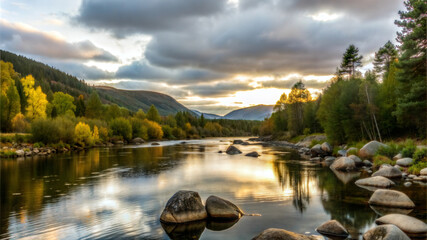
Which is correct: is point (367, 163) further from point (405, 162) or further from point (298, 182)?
point (298, 182)

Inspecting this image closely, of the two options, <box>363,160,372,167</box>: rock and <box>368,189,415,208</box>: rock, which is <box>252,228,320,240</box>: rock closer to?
<box>368,189,415,208</box>: rock

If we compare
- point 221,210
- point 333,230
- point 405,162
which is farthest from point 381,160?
point 221,210

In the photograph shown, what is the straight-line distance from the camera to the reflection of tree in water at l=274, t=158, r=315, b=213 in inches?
648

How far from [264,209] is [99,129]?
71309 millimetres

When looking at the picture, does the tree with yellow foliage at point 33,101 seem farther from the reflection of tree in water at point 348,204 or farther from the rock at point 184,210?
the reflection of tree in water at point 348,204

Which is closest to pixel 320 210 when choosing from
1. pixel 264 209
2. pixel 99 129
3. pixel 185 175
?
pixel 264 209

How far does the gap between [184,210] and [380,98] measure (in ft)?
125

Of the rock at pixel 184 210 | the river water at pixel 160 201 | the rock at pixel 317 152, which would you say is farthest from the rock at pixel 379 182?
the rock at pixel 317 152

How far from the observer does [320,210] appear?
47.8 feet

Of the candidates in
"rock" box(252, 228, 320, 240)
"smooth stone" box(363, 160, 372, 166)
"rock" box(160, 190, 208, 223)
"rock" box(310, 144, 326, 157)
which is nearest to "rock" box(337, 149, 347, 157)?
"rock" box(310, 144, 326, 157)

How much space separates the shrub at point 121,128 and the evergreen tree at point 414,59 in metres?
77.8

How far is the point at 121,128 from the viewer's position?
9006cm

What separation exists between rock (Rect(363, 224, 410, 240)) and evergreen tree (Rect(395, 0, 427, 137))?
21.2 m

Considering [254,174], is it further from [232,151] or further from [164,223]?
[232,151]
